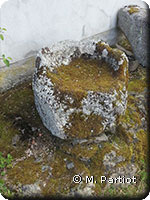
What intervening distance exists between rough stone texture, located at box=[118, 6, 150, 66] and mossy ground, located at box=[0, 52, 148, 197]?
132 cm

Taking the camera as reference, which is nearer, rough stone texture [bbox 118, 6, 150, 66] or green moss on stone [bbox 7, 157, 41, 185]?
green moss on stone [bbox 7, 157, 41, 185]

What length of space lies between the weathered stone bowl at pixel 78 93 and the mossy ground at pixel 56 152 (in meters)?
0.22

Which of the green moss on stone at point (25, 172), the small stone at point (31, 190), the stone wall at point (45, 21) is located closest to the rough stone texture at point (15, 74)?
the stone wall at point (45, 21)

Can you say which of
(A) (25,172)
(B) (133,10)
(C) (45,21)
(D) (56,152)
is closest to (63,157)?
(D) (56,152)

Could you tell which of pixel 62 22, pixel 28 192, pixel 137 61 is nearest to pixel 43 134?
pixel 28 192

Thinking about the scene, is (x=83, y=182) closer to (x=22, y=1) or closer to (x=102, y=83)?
(x=102, y=83)

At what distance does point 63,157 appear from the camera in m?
2.80

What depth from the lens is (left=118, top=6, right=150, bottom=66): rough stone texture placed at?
157 inches

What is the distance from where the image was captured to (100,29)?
178 inches

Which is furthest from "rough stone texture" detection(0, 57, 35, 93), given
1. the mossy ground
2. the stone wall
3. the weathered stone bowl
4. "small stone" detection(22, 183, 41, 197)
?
"small stone" detection(22, 183, 41, 197)

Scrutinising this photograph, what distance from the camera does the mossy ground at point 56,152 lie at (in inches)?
104

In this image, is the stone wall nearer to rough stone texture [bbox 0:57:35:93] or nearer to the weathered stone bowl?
rough stone texture [bbox 0:57:35:93]

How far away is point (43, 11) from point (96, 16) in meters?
1.22

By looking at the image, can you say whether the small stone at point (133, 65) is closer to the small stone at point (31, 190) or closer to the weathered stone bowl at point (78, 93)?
the weathered stone bowl at point (78, 93)
